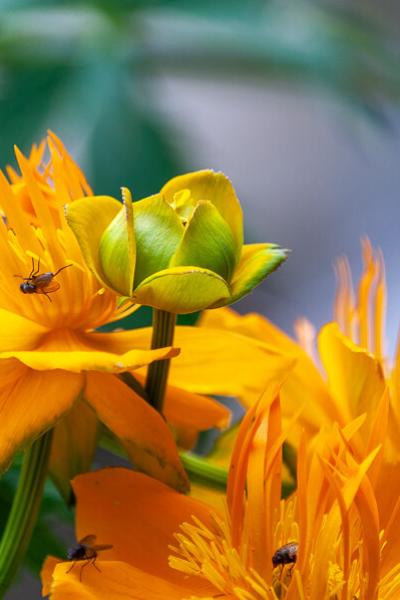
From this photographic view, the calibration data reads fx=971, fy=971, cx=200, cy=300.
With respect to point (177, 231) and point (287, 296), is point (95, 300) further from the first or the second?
point (287, 296)

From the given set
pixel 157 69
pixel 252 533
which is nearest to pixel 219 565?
pixel 252 533

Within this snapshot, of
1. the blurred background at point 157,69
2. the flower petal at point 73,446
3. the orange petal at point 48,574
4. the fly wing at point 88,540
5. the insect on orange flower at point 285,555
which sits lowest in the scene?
the orange petal at point 48,574

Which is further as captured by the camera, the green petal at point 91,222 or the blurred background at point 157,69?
the blurred background at point 157,69

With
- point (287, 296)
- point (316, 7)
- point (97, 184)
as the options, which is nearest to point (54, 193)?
point (97, 184)

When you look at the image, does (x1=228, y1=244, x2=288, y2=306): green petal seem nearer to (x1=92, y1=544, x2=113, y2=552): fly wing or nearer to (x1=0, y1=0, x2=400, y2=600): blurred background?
(x1=92, y1=544, x2=113, y2=552): fly wing

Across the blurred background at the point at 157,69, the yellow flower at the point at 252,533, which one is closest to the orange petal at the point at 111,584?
the yellow flower at the point at 252,533

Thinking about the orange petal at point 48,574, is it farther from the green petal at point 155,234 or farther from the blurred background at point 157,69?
the blurred background at point 157,69
